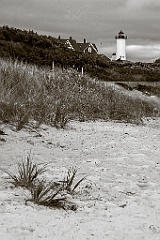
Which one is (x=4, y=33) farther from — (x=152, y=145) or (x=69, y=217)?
(x=69, y=217)

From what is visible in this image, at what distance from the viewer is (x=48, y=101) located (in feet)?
27.8

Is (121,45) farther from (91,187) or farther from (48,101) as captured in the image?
(91,187)

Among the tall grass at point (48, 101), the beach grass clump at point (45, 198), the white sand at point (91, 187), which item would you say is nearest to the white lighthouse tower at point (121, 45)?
the tall grass at point (48, 101)

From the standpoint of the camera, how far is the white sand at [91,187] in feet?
9.38

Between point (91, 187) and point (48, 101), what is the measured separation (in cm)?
474

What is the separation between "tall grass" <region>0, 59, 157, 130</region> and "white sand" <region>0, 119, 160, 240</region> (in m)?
0.50

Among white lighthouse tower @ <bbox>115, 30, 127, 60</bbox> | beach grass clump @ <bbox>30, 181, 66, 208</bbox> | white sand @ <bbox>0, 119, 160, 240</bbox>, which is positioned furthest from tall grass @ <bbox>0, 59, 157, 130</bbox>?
white lighthouse tower @ <bbox>115, 30, 127, 60</bbox>

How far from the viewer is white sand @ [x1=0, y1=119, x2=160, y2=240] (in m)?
2.86

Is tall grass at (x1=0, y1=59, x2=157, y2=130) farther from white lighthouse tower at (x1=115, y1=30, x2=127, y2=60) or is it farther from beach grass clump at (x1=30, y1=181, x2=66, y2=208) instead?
white lighthouse tower at (x1=115, y1=30, x2=127, y2=60)

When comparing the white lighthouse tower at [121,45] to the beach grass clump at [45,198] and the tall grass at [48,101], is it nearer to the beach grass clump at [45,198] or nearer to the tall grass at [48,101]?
the tall grass at [48,101]

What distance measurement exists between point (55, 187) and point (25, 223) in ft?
2.90

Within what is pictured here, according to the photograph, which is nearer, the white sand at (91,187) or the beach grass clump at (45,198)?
the white sand at (91,187)

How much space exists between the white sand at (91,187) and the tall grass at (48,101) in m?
0.50

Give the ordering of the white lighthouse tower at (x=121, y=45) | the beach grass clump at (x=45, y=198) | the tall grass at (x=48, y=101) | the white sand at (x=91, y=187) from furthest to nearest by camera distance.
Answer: the white lighthouse tower at (x=121, y=45), the tall grass at (x=48, y=101), the beach grass clump at (x=45, y=198), the white sand at (x=91, y=187)
